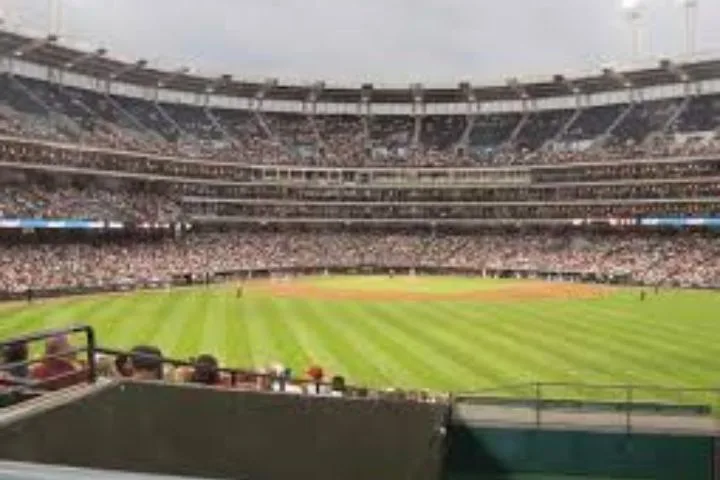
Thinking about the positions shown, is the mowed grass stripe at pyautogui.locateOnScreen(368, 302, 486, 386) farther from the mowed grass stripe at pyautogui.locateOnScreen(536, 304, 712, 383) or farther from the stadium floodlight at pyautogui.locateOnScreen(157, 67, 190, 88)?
the stadium floodlight at pyautogui.locateOnScreen(157, 67, 190, 88)

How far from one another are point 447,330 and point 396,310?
10.8 m

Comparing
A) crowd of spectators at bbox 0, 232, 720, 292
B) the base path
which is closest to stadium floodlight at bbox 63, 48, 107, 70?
crowd of spectators at bbox 0, 232, 720, 292

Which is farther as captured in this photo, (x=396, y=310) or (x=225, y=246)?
(x=225, y=246)

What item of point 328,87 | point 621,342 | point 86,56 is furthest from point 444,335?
point 328,87

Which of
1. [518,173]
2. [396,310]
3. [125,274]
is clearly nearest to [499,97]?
[518,173]

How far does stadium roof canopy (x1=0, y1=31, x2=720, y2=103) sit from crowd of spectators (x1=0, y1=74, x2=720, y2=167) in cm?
241

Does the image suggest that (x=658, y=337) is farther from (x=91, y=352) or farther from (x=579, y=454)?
(x=91, y=352)

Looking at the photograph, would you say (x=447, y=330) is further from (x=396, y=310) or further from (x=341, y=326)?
(x=396, y=310)

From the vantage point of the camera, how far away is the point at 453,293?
235ft

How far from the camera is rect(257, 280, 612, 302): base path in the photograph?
66.8 metres

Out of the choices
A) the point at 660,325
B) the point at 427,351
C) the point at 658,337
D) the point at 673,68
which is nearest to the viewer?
the point at 427,351

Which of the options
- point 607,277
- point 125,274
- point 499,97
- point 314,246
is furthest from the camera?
point 499,97

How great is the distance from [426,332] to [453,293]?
26.4 meters

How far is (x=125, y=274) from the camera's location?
8075 centimetres
